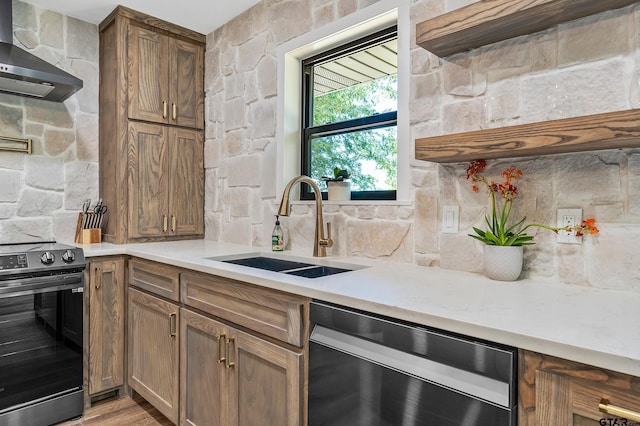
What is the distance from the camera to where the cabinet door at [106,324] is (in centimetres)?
229

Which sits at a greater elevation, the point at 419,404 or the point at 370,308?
the point at 370,308

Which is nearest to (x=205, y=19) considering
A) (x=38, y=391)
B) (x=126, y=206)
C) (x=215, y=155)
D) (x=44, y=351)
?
(x=215, y=155)

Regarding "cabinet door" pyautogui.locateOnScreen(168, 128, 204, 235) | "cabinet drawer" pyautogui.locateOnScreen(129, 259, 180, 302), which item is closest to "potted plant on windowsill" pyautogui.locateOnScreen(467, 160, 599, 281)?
"cabinet drawer" pyautogui.locateOnScreen(129, 259, 180, 302)

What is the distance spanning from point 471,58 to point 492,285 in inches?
36.2

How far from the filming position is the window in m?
2.11

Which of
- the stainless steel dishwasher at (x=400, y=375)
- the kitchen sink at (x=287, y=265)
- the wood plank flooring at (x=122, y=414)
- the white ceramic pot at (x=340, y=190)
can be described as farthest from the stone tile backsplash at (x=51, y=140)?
the stainless steel dishwasher at (x=400, y=375)

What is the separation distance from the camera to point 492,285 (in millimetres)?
1357

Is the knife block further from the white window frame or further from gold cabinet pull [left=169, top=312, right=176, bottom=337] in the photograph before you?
the white window frame

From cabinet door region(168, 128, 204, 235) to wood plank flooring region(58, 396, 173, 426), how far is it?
1156mm

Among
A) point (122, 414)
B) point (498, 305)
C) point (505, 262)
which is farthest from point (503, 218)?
point (122, 414)

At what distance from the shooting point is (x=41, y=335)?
6.82 feet

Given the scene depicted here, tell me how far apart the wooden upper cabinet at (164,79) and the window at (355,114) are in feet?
3.41

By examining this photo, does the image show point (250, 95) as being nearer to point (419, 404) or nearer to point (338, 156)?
point (338, 156)

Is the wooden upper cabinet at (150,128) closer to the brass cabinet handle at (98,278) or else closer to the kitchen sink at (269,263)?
the brass cabinet handle at (98,278)
